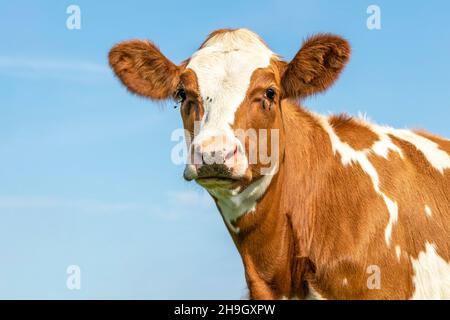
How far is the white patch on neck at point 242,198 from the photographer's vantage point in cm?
886

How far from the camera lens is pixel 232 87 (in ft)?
28.6

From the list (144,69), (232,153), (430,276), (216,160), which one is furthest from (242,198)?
(430,276)

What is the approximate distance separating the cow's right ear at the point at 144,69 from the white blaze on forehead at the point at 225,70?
2.06 feet

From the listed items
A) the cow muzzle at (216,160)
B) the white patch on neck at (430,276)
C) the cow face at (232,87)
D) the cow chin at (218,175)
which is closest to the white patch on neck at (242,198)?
the cow face at (232,87)

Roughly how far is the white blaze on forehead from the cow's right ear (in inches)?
24.8

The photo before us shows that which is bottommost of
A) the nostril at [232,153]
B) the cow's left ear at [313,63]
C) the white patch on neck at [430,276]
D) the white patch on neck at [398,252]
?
the white patch on neck at [430,276]

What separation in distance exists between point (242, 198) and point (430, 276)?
269 cm

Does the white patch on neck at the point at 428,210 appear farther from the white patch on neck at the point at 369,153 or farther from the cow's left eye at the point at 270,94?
the cow's left eye at the point at 270,94

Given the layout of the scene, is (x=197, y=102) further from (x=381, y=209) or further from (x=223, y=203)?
(x=381, y=209)

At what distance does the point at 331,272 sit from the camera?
8.88 metres

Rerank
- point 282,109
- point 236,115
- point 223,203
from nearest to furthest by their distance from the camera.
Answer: point 236,115 → point 223,203 → point 282,109
